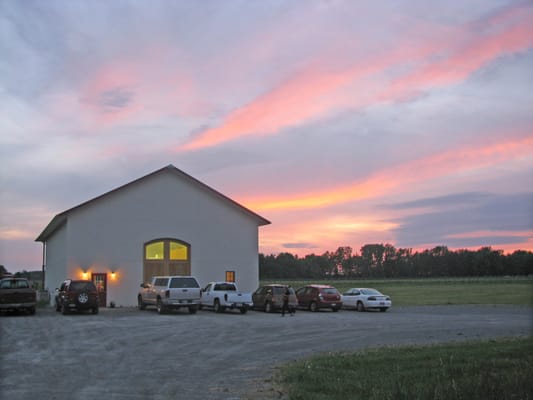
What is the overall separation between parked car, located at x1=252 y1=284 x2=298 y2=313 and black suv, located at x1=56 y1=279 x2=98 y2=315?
337 inches

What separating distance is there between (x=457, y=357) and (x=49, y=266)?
3993 centimetres

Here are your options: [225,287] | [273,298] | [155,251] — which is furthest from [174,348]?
[155,251]

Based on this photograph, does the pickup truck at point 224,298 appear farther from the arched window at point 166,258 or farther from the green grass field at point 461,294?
the green grass field at point 461,294

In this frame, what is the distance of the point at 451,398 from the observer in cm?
900

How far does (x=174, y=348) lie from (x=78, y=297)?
15404mm

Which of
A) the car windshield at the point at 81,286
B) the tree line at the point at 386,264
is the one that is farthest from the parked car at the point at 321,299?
the tree line at the point at 386,264

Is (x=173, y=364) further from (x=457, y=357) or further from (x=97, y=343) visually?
(x=457, y=357)

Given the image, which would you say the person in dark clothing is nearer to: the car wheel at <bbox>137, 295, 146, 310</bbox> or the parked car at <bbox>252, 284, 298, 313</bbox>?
the parked car at <bbox>252, 284, 298, 313</bbox>

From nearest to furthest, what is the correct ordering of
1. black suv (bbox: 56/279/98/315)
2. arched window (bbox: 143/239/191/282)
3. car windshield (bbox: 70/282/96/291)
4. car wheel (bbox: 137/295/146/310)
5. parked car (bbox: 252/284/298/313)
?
1. black suv (bbox: 56/279/98/315)
2. car windshield (bbox: 70/282/96/291)
3. parked car (bbox: 252/284/298/313)
4. car wheel (bbox: 137/295/146/310)
5. arched window (bbox: 143/239/191/282)

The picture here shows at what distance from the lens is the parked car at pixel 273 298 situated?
104ft

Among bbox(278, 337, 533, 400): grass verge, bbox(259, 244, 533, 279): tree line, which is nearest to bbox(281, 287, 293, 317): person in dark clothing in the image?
bbox(278, 337, 533, 400): grass verge

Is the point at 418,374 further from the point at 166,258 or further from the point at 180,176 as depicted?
the point at 180,176

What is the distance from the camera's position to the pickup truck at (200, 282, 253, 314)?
3142 cm

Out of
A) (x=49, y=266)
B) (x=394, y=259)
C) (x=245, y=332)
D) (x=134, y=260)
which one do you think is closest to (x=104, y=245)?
(x=134, y=260)
